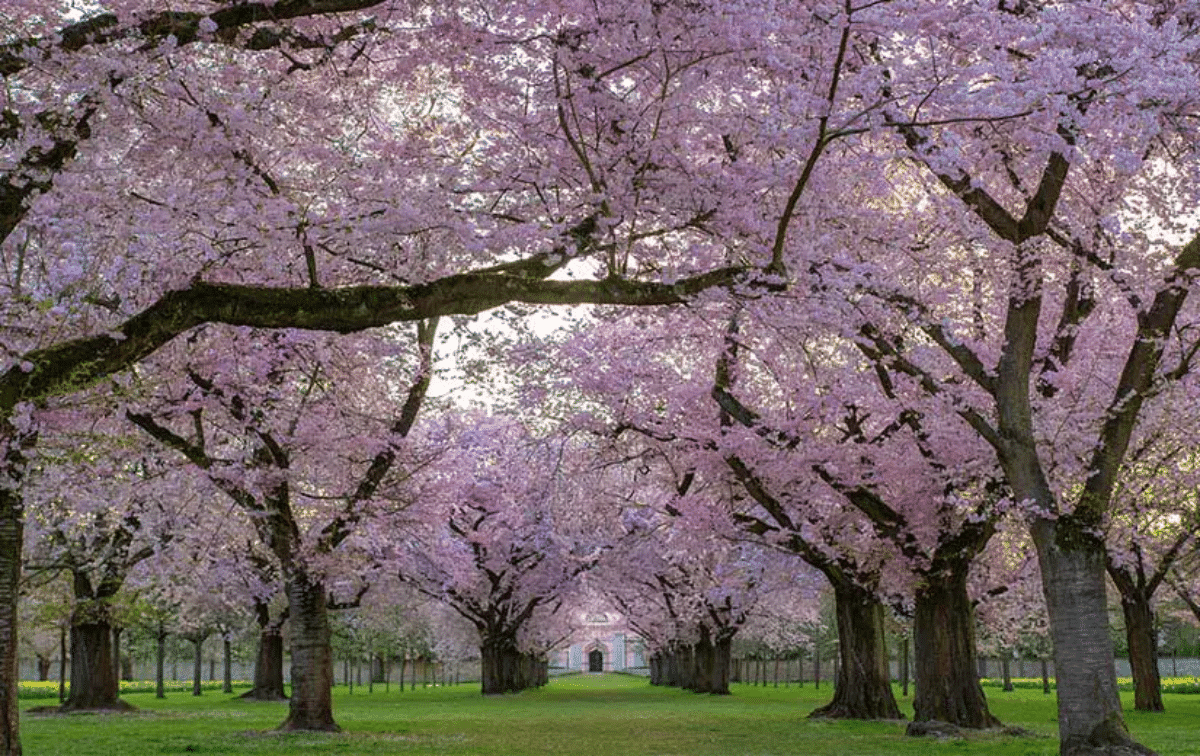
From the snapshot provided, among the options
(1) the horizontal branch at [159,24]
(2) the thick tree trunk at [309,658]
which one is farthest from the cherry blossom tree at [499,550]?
(1) the horizontal branch at [159,24]

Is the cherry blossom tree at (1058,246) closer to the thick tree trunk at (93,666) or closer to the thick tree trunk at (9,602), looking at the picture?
the thick tree trunk at (9,602)

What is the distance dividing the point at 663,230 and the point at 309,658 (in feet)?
47.8

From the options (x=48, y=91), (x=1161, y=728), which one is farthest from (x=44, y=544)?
(x=1161, y=728)

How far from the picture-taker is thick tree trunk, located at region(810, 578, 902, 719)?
2503 centimetres

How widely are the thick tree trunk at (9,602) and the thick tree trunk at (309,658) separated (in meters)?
8.39

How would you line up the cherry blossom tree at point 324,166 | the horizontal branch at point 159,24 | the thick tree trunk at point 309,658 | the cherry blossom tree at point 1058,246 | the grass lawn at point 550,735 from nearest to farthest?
the horizontal branch at point 159,24
the cherry blossom tree at point 324,166
the cherry blossom tree at point 1058,246
the grass lawn at point 550,735
the thick tree trunk at point 309,658

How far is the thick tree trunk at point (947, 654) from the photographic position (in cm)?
2044

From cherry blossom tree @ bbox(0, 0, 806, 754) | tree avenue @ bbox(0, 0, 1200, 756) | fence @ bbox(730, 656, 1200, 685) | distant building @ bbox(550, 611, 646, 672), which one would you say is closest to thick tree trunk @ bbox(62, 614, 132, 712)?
tree avenue @ bbox(0, 0, 1200, 756)

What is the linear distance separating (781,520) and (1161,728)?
855 centimetres

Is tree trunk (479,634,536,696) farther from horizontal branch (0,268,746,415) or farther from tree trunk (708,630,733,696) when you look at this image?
horizontal branch (0,268,746,415)

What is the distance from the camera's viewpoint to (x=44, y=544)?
29.5m

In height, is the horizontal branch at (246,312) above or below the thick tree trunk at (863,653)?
above

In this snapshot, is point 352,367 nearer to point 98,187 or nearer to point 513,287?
point 98,187

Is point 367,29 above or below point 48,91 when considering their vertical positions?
above
